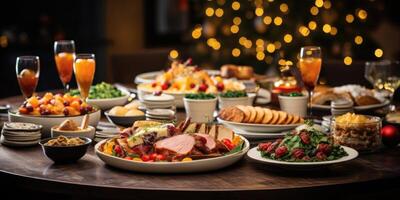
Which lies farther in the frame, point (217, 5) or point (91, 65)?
point (217, 5)

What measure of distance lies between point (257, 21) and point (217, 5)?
0.39 meters

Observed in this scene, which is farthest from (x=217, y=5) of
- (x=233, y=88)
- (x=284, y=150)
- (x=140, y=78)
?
(x=284, y=150)

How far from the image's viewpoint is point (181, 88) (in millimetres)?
3633

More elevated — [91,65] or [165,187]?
[91,65]

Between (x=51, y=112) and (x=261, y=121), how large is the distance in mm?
796

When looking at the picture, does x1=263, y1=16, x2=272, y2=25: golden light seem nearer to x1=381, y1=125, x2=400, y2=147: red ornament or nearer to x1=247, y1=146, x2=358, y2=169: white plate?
x1=381, y1=125, x2=400, y2=147: red ornament

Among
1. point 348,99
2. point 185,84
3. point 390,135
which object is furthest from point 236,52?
point 390,135

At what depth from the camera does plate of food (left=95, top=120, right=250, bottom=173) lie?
2275 millimetres

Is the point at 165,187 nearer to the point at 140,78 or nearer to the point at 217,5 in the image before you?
the point at 140,78

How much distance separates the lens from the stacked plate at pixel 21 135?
267 centimetres

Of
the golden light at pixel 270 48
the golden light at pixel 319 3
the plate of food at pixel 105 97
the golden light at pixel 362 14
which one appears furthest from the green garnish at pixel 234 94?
the golden light at pixel 362 14

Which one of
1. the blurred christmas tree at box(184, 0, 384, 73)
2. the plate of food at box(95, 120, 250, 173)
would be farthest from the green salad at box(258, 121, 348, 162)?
the blurred christmas tree at box(184, 0, 384, 73)

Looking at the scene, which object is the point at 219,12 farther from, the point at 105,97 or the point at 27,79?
the point at 27,79

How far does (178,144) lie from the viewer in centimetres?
235
